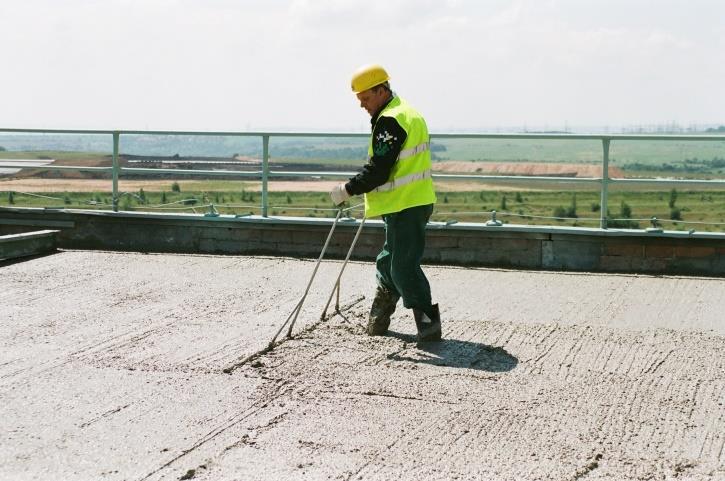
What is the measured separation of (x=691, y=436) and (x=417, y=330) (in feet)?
9.37

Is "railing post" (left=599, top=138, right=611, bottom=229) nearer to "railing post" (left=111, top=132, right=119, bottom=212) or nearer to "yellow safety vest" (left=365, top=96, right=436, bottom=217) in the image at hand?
"yellow safety vest" (left=365, top=96, right=436, bottom=217)

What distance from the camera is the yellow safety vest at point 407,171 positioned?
26.7 feet

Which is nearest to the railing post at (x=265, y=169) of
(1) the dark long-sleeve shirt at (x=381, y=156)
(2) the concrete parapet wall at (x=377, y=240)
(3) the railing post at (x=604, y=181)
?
(2) the concrete parapet wall at (x=377, y=240)

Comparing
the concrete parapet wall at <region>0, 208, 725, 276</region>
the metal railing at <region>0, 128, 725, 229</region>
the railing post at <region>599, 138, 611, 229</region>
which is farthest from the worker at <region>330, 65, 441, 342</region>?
the railing post at <region>599, 138, 611, 229</region>

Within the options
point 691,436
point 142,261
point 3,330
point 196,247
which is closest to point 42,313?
point 3,330

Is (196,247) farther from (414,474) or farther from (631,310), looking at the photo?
(414,474)

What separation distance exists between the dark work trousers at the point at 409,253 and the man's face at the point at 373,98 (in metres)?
0.79

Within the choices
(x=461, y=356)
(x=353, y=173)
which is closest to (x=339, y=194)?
(x=461, y=356)

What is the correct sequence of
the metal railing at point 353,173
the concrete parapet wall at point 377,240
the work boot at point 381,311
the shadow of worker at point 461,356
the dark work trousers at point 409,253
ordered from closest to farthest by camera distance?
the shadow of worker at point 461,356
the dark work trousers at point 409,253
the work boot at point 381,311
the concrete parapet wall at point 377,240
the metal railing at point 353,173

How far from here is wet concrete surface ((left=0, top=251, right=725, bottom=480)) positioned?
5602 millimetres

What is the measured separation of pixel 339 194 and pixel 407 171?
528 millimetres

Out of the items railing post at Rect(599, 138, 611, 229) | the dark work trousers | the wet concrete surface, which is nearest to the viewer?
the wet concrete surface

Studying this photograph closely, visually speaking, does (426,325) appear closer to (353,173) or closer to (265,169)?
(353,173)

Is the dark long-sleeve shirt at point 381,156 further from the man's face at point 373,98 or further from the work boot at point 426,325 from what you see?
the work boot at point 426,325
